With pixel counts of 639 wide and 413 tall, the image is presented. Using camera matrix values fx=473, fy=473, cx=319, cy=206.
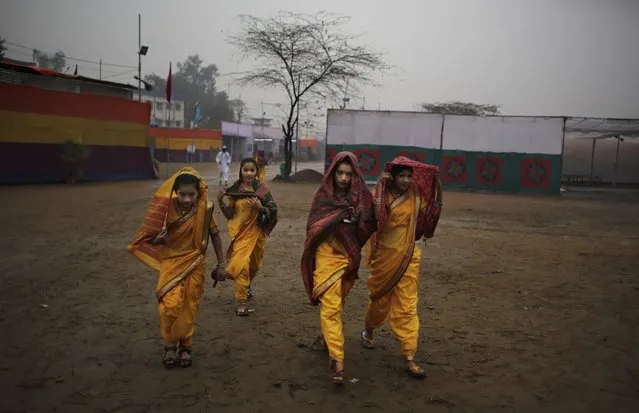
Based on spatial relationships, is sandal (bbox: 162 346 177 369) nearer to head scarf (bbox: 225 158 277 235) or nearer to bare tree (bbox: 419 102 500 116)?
head scarf (bbox: 225 158 277 235)

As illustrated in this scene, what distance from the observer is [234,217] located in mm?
4852

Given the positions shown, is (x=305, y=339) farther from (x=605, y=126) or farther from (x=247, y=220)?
(x=605, y=126)

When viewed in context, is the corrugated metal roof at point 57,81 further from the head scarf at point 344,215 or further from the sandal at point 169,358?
the head scarf at point 344,215

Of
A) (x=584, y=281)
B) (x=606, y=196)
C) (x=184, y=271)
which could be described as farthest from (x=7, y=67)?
(x=606, y=196)

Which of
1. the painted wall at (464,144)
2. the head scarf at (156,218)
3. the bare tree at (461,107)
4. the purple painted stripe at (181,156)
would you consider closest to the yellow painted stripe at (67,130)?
the painted wall at (464,144)

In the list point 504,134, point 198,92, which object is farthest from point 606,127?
point 198,92

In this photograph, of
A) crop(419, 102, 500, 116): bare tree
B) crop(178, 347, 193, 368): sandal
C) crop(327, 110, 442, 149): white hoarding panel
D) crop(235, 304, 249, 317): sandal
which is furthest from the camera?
crop(419, 102, 500, 116): bare tree

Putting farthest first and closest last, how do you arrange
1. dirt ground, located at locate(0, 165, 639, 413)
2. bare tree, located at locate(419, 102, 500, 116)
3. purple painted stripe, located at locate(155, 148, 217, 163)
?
bare tree, located at locate(419, 102, 500, 116) → purple painted stripe, located at locate(155, 148, 217, 163) → dirt ground, located at locate(0, 165, 639, 413)

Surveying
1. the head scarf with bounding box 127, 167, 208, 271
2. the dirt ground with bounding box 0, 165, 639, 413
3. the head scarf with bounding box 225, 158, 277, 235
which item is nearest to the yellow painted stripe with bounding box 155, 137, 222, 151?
the dirt ground with bounding box 0, 165, 639, 413

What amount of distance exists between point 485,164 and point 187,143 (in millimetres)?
26046

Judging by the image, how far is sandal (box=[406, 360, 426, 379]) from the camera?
326cm

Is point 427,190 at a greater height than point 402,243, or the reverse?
point 427,190

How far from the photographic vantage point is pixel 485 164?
21.0 m

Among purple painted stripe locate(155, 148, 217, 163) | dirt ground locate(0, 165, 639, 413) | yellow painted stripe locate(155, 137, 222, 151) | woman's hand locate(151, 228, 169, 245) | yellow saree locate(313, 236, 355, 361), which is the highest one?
yellow painted stripe locate(155, 137, 222, 151)
